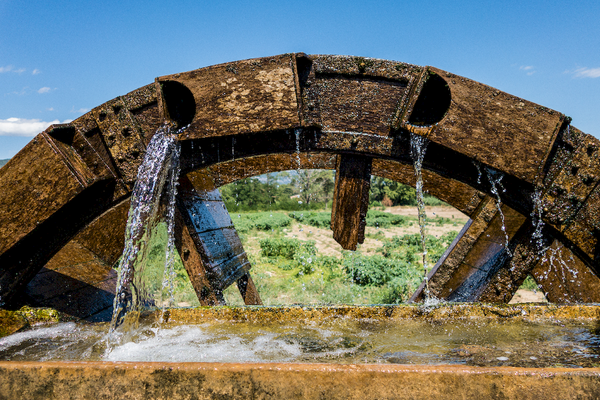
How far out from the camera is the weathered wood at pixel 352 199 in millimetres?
3826

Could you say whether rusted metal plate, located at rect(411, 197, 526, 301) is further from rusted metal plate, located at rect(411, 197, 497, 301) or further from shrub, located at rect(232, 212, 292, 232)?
shrub, located at rect(232, 212, 292, 232)

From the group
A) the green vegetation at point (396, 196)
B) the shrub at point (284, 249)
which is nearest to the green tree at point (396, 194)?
the green vegetation at point (396, 196)

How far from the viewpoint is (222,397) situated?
134cm

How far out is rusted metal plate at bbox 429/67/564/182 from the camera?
2.98m

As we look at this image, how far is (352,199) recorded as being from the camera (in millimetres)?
3879

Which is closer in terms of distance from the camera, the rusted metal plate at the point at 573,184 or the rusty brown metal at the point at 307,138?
the rusted metal plate at the point at 573,184

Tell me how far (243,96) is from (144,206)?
1.48 metres

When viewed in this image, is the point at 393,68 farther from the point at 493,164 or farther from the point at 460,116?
the point at 493,164

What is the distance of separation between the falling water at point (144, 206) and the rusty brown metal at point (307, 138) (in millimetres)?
134

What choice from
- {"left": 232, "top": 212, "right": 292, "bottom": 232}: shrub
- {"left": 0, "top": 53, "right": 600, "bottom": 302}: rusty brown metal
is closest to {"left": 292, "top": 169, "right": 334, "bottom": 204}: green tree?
{"left": 232, "top": 212, "right": 292, "bottom": 232}: shrub

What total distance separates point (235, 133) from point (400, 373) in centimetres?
250

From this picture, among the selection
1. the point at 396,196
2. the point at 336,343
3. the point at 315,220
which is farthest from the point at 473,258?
the point at 396,196

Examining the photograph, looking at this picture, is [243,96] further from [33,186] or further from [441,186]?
[441,186]

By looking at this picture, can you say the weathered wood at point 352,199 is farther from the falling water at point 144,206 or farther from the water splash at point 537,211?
the falling water at point 144,206
